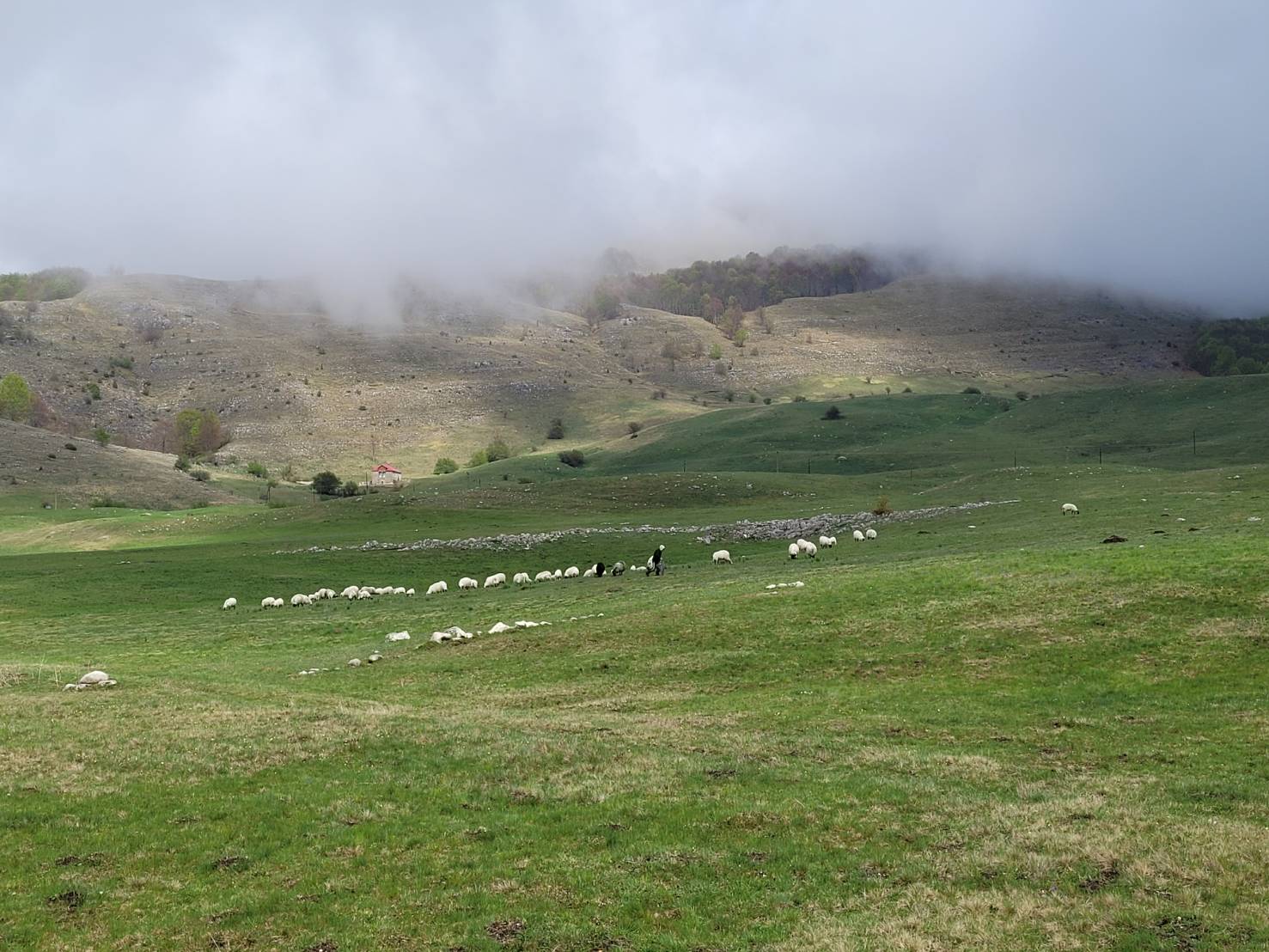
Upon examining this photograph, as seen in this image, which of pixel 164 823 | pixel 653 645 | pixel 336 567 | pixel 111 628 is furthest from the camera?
pixel 336 567

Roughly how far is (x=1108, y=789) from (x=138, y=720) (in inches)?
825

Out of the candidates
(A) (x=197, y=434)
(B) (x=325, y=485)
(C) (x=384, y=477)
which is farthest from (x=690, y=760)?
(A) (x=197, y=434)

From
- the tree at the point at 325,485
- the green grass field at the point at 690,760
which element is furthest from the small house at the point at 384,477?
the green grass field at the point at 690,760

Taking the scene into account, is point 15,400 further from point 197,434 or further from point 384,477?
point 384,477

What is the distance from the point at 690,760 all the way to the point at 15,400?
195145 mm

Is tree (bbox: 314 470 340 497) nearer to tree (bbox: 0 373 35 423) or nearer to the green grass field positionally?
the green grass field

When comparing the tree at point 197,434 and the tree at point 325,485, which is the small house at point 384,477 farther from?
the tree at point 197,434

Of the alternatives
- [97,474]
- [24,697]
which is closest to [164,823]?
[24,697]

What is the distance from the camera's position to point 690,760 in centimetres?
1833

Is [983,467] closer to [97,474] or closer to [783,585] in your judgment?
[783,585]

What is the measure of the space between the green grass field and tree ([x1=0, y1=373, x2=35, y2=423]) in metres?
147

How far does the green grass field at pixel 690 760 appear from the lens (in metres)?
11.6

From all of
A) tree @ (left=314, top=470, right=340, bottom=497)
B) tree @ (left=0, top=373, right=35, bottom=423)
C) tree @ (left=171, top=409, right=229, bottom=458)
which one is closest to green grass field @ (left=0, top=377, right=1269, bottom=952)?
tree @ (left=314, top=470, right=340, bottom=497)

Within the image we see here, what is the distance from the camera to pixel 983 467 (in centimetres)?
11056
